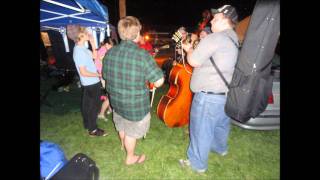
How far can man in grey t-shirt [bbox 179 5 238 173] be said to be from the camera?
241 cm

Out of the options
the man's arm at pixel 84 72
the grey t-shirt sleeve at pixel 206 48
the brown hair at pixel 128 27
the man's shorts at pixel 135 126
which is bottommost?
the man's shorts at pixel 135 126

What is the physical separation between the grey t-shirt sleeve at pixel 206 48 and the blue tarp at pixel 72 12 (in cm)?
236

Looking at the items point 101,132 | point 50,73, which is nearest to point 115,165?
point 101,132

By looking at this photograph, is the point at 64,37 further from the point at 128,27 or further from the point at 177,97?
the point at 128,27

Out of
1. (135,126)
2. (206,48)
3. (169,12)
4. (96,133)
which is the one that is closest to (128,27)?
(206,48)

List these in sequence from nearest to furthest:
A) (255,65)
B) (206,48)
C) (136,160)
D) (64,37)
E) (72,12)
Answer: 1. (255,65)
2. (206,48)
3. (136,160)
4. (72,12)
5. (64,37)

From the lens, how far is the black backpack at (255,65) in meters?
2.12

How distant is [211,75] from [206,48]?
1.04 feet

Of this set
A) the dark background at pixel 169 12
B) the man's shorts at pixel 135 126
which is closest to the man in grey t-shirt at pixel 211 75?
the man's shorts at pixel 135 126

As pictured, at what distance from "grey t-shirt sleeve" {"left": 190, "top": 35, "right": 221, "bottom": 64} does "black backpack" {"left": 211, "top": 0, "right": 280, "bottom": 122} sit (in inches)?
10.5

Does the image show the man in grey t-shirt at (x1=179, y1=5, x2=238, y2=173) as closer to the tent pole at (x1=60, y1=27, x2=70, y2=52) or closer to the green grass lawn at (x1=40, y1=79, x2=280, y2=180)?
the green grass lawn at (x1=40, y1=79, x2=280, y2=180)

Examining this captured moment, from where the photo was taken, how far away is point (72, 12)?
187 inches

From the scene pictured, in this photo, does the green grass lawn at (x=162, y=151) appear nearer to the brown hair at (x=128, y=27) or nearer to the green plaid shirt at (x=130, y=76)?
the green plaid shirt at (x=130, y=76)

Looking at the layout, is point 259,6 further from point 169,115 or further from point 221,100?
point 169,115
